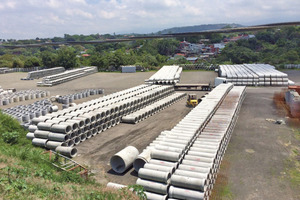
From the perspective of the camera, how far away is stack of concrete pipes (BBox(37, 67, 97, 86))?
46.7 m

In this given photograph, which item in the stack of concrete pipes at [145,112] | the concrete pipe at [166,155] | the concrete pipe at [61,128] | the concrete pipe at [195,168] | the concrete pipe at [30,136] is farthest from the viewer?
the stack of concrete pipes at [145,112]

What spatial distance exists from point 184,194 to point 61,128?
10340 millimetres

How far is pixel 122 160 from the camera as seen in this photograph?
14578mm

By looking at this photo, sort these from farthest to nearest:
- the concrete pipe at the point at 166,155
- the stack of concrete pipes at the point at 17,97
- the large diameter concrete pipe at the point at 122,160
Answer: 1. the stack of concrete pipes at the point at 17,97
2. the large diameter concrete pipe at the point at 122,160
3. the concrete pipe at the point at 166,155

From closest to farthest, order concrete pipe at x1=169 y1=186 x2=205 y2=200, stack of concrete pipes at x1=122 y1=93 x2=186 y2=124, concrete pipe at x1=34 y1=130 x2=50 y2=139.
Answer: concrete pipe at x1=169 y1=186 x2=205 y2=200 < concrete pipe at x1=34 y1=130 x2=50 y2=139 < stack of concrete pipes at x1=122 y1=93 x2=186 y2=124

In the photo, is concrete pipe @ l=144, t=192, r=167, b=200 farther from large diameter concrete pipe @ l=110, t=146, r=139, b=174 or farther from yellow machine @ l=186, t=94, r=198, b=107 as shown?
yellow machine @ l=186, t=94, r=198, b=107

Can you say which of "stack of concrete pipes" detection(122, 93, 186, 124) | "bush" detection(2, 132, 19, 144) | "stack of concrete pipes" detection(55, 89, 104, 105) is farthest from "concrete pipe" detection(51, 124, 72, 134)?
"stack of concrete pipes" detection(55, 89, 104, 105)

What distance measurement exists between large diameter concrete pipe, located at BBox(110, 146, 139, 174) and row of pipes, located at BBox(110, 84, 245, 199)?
57 mm

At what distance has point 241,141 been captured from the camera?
18500mm

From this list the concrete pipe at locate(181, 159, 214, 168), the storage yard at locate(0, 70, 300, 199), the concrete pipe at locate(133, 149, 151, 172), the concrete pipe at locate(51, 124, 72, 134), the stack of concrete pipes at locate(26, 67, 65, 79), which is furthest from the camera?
the stack of concrete pipes at locate(26, 67, 65, 79)

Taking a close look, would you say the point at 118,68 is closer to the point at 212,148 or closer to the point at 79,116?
the point at 79,116

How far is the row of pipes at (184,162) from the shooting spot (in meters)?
11.0

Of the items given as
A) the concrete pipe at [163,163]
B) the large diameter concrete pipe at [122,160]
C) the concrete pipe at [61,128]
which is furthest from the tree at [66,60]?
the concrete pipe at [163,163]

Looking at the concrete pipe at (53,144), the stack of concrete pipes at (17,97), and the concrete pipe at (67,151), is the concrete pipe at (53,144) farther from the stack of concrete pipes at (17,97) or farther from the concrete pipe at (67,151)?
the stack of concrete pipes at (17,97)
